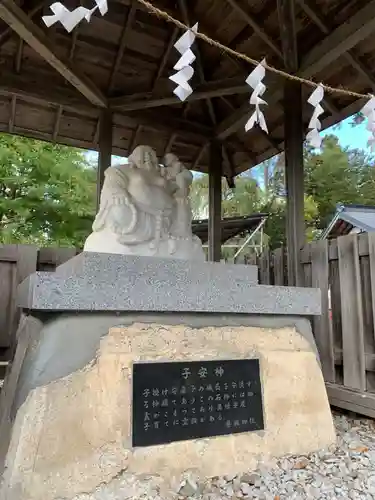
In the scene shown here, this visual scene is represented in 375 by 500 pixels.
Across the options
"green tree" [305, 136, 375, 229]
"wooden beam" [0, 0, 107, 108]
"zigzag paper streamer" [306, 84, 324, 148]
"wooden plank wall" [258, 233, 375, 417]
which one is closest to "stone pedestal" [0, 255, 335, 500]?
"wooden plank wall" [258, 233, 375, 417]

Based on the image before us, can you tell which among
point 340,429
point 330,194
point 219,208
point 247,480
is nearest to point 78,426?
point 247,480

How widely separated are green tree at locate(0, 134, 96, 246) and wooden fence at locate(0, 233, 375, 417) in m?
3.31

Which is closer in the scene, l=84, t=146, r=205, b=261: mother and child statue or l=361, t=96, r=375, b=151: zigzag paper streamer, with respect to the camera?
l=361, t=96, r=375, b=151: zigzag paper streamer

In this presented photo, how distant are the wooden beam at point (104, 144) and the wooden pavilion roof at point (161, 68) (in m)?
0.14

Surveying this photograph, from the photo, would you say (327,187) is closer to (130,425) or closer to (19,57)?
(19,57)

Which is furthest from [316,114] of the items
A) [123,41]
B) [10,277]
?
[123,41]

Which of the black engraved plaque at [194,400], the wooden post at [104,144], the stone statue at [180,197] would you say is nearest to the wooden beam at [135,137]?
the wooden post at [104,144]

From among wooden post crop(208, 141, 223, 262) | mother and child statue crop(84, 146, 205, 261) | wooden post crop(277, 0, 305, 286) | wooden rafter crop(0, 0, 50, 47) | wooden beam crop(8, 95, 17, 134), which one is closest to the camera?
mother and child statue crop(84, 146, 205, 261)

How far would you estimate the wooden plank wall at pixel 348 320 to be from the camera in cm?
292

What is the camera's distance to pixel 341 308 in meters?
3.17

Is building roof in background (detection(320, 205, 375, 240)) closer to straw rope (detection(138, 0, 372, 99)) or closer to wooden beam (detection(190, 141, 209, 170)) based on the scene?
wooden beam (detection(190, 141, 209, 170))

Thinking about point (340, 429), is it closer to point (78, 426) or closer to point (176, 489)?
point (176, 489)

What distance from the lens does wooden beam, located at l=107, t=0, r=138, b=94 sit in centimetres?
454

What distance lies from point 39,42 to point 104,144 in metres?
1.70
